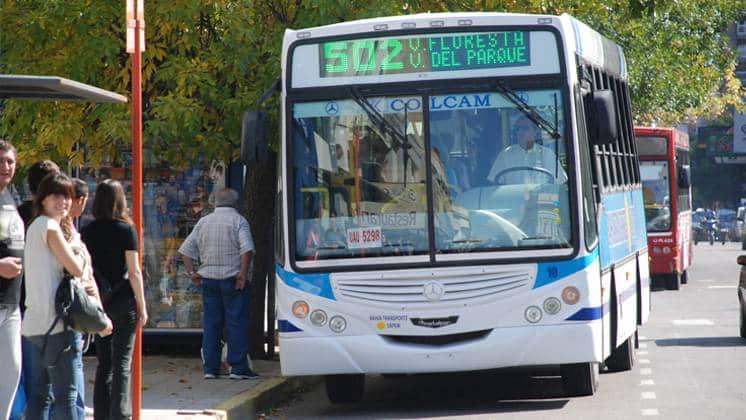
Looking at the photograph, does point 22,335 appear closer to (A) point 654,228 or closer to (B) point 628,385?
(B) point 628,385

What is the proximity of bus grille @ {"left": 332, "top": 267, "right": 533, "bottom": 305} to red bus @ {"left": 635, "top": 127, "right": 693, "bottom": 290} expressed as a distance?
17858 mm

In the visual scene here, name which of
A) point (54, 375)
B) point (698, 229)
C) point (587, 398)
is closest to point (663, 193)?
point (587, 398)

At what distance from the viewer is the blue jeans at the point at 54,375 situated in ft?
27.1

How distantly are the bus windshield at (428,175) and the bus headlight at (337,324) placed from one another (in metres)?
0.48

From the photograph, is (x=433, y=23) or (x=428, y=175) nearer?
(x=428, y=175)

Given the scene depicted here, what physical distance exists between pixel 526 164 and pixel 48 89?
460cm

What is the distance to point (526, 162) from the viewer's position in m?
12.0

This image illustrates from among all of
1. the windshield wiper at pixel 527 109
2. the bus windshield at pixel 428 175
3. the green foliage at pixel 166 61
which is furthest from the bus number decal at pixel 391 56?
the green foliage at pixel 166 61

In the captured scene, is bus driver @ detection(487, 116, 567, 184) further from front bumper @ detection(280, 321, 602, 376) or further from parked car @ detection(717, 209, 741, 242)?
parked car @ detection(717, 209, 741, 242)

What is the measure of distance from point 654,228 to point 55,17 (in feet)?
57.9

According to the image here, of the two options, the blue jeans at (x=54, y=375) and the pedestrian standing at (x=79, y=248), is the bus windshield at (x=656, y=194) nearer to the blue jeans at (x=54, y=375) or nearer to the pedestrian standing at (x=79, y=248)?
the pedestrian standing at (x=79, y=248)

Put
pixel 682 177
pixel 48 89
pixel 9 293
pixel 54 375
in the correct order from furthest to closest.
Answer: pixel 682 177
pixel 48 89
pixel 54 375
pixel 9 293

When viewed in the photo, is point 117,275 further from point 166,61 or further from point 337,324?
point 166,61

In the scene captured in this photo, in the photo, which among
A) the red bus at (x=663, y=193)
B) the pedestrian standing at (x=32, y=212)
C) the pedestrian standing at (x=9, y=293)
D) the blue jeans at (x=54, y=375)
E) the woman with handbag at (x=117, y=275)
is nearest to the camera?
the pedestrian standing at (x=9, y=293)
